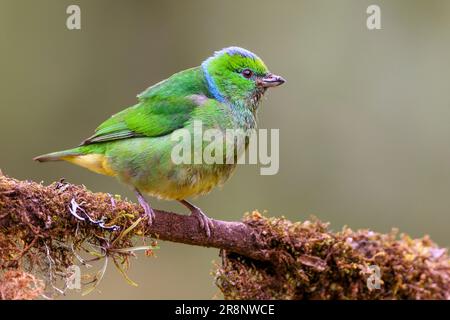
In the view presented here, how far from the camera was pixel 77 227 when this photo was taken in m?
3.38

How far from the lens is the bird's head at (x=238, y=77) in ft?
15.9

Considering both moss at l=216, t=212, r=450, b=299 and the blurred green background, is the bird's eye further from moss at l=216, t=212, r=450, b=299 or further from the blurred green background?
the blurred green background

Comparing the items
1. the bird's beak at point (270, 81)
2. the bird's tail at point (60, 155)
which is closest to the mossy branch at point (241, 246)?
the bird's tail at point (60, 155)

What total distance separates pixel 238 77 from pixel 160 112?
665mm

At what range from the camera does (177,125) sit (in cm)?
454

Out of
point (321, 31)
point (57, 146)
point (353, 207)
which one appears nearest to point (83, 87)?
point (57, 146)

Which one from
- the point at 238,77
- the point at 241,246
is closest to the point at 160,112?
the point at 238,77

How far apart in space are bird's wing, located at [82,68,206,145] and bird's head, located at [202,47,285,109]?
0.11m

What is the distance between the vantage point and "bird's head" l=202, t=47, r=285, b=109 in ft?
15.9

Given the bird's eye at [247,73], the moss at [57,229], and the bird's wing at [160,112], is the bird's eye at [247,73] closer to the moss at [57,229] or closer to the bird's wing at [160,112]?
the bird's wing at [160,112]

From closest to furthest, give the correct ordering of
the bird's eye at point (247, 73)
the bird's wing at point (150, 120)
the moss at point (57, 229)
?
the moss at point (57, 229) → the bird's wing at point (150, 120) → the bird's eye at point (247, 73)

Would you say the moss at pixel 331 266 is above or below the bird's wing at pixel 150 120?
below

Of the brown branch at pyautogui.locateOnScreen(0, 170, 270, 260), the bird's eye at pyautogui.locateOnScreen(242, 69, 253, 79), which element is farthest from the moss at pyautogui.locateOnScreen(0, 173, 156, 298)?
the bird's eye at pyautogui.locateOnScreen(242, 69, 253, 79)
